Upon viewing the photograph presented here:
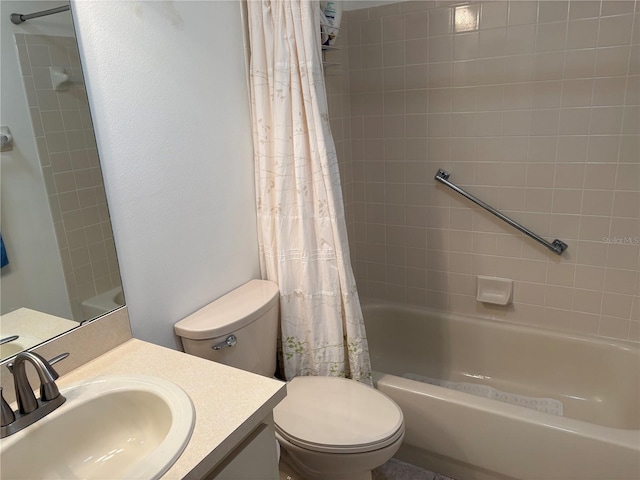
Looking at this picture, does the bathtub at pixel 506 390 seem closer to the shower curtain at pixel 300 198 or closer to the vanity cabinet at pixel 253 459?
the shower curtain at pixel 300 198

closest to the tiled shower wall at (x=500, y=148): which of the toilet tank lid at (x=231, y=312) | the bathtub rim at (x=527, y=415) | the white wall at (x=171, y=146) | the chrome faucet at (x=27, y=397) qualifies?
the bathtub rim at (x=527, y=415)

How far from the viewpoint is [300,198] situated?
169cm

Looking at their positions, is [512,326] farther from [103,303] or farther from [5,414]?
[5,414]

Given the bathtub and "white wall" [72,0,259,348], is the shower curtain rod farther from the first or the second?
the bathtub

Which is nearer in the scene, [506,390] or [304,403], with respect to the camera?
[304,403]

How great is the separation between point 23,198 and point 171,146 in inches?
17.3

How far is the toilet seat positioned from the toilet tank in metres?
0.17

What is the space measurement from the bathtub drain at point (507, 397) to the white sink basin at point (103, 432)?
5.31ft

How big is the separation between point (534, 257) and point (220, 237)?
1428 mm

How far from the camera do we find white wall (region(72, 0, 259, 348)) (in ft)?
4.09

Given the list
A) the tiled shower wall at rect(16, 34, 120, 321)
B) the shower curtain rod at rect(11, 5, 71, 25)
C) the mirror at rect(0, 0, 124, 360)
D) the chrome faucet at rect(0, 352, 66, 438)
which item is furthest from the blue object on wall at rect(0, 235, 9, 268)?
the shower curtain rod at rect(11, 5, 71, 25)

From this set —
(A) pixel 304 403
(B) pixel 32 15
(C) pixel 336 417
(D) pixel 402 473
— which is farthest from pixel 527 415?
(B) pixel 32 15

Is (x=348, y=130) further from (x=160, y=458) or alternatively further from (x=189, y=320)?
(x=160, y=458)

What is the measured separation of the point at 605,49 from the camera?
1.85 metres
